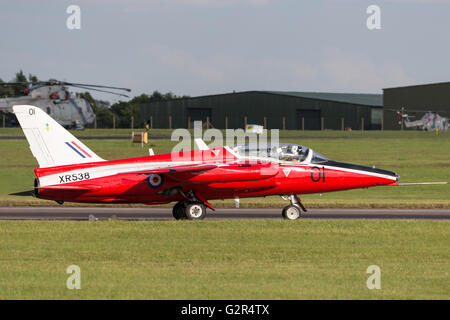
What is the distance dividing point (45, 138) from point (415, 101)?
284 ft

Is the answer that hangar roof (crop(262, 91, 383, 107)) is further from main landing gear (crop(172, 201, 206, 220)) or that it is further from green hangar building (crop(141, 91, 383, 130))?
main landing gear (crop(172, 201, 206, 220))

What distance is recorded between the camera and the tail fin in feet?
73.5

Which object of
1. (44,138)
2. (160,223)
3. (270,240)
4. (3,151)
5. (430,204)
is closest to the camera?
(270,240)

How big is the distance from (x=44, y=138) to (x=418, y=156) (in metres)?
42.1

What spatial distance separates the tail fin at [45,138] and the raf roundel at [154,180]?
2.31m

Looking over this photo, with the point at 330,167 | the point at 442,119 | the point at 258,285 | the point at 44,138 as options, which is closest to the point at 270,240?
the point at 258,285

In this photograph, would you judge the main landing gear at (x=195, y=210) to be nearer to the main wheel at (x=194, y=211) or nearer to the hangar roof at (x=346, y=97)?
the main wheel at (x=194, y=211)

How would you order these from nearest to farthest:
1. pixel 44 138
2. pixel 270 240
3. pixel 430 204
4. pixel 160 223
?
pixel 270 240 < pixel 160 223 < pixel 44 138 < pixel 430 204

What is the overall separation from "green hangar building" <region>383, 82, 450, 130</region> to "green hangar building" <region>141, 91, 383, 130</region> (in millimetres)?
2612

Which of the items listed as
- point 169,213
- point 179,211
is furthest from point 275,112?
point 179,211

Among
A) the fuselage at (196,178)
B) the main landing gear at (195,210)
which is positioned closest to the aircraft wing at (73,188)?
the fuselage at (196,178)

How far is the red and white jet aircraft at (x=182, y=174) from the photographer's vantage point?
22.5 metres

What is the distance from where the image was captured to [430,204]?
29.3 meters

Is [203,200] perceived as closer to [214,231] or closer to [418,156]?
[214,231]
